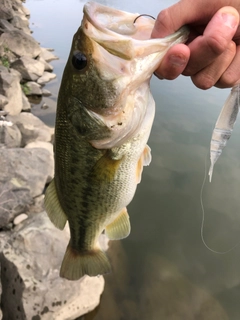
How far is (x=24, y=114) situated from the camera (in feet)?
24.7

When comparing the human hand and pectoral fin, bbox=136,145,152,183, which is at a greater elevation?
the human hand

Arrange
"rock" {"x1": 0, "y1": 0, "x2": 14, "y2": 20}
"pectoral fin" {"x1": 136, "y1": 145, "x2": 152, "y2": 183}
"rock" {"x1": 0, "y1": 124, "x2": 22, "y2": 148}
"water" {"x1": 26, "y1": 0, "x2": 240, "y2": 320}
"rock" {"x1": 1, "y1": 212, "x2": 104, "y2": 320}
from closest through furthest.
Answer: "pectoral fin" {"x1": 136, "y1": 145, "x2": 152, "y2": 183}, "rock" {"x1": 1, "y1": 212, "x2": 104, "y2": 320}, "water" {"x1": 26, "y1": 0, "x2": 240, "y2": 320}, "rock" {"x1": 0, "y1": 124, "x2": 22, "y2": 148}, "rock" {"x1": 0, "y1": 0, "x2": 14, "y2": 20}

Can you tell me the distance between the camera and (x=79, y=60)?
1445 millimetres

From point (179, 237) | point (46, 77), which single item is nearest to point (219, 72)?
point (179, 237)

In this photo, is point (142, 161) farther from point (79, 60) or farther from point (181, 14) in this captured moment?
point (181, 14)

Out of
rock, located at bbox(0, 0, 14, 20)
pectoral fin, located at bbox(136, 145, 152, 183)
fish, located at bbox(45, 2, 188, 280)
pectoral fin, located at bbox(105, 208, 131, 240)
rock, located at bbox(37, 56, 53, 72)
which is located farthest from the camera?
rock, located at bbox(0, 0, 14, 20)

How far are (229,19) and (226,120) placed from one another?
18.7 inches

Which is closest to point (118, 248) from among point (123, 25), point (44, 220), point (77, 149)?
point (44, 220)

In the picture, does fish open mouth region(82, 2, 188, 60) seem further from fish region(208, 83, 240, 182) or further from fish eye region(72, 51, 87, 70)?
fish region(208, 83, 240, 182)

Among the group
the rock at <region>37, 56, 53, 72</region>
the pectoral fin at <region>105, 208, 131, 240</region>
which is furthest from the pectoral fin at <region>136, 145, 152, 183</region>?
the rock at <region>37, 56, 53, 72</region>

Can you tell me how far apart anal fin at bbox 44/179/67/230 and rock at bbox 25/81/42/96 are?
8.03m

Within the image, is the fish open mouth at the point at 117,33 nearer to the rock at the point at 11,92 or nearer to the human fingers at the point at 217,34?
the human fingers at the point at 217,34

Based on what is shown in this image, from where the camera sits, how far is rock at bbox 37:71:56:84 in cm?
1041

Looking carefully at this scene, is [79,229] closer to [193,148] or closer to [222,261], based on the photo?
[222,261]
